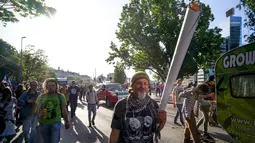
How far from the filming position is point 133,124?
255 cm

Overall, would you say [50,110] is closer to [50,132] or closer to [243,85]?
[50,132]

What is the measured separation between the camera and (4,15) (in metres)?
11.9

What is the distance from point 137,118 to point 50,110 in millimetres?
2460

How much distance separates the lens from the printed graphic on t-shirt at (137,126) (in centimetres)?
255

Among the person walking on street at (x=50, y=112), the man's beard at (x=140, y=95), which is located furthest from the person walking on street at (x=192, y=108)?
the man's beard at (x=140, y=95)

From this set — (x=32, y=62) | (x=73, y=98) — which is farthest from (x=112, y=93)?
(x=32, y=62)

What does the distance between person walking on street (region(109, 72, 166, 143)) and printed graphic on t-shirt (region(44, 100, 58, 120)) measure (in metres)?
2.21

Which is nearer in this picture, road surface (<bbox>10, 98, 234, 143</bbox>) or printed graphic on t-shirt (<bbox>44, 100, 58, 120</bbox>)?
printed graphic on t-shirt (<bbox>44, 100, 58, 120</bbox>)

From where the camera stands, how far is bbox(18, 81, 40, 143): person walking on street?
18.0 ft

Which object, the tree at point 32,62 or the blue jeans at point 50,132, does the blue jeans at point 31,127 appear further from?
the tree at point 32,62

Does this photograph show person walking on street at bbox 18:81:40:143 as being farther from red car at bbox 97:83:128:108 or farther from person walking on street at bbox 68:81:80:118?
red car at bbox 97:83:128:108

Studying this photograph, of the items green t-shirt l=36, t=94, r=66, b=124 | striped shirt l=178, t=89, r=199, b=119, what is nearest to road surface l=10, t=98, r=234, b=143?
striped shirt l=178, t=89, r=199, b=119

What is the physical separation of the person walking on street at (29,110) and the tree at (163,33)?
22.6 meters

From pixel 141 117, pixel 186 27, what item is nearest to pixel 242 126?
pixel 141 117
